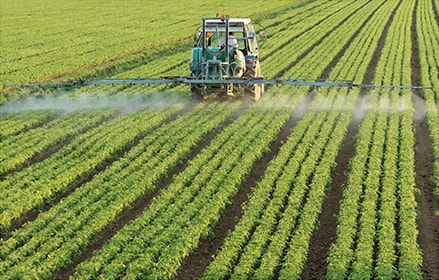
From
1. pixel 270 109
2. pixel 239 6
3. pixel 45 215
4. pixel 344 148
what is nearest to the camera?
pixel 45 215

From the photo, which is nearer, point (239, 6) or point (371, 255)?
point (371, 255)

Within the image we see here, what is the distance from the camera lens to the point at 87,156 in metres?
14.6

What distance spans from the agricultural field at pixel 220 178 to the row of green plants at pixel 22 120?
0.05 meters

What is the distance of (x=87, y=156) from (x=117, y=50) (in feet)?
61.1

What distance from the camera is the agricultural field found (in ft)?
31.5

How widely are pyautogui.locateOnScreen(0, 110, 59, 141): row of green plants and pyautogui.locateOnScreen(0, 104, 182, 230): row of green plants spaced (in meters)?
2.37

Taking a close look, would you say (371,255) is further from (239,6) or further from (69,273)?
(239,6)

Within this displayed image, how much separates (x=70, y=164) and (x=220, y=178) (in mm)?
3954

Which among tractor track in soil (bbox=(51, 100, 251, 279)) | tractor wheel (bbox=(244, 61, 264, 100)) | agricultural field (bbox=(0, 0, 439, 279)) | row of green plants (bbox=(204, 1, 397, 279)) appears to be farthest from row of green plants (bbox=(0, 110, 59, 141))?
row of green plants (bbox=(204, 1, 397, 279))

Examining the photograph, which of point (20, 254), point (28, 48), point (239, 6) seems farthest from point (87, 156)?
point (239, 6)

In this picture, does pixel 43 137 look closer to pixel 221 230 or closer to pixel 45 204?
pixel 45 204

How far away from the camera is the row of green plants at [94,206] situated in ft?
31.3

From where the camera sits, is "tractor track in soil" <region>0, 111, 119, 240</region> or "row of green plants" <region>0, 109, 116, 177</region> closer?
"tractor track in soil" <region>0, 111, 119, 240</region>

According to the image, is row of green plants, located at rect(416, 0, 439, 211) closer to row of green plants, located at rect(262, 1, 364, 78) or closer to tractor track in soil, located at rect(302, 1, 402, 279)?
tractor track in soil, located at rect(302, 1, 402, 279)
